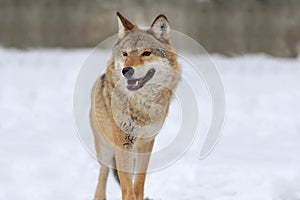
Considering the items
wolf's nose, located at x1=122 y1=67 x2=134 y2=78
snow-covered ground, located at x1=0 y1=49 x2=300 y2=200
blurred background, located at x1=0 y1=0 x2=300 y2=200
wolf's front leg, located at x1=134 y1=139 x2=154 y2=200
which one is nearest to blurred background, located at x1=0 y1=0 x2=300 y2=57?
blurred background, located at x1=0 y1=0 x2=300 y2=200

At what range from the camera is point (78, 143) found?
6.90 metres

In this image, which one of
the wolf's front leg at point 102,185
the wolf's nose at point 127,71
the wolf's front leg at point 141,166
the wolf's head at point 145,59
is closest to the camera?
the wolf's nose at point 127,71

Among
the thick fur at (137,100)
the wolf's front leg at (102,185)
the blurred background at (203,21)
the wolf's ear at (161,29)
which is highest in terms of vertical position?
the blurred background at (203,21)

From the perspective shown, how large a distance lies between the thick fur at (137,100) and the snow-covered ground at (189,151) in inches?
25.0

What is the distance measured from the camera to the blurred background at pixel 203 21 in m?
13.2

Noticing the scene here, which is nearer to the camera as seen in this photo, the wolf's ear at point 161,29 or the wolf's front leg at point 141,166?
the wolf's ear at point 161,29

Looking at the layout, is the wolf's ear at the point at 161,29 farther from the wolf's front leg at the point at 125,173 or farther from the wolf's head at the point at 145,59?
the wolf's front leg at the point at 125,173

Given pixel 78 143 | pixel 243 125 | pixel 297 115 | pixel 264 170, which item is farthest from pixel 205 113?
pixel 264 170

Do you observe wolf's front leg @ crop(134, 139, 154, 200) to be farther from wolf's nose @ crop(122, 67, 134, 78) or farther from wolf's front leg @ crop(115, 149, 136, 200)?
wolf's nose @ crop(122, 67, 134, 78)

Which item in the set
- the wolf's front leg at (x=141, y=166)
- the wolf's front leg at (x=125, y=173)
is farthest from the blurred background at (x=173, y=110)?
the wolf's front leg at (x=125, y=173)

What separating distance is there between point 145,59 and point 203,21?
9.43 meters

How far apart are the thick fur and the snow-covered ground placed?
0.64 m

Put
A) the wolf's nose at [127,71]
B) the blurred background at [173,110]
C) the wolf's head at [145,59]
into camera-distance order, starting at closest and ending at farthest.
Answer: the wolf's nose at [127,71], the wolf's head at [145,59], the blurred background at [173,110]

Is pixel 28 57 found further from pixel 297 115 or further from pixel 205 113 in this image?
pixel 297 115
